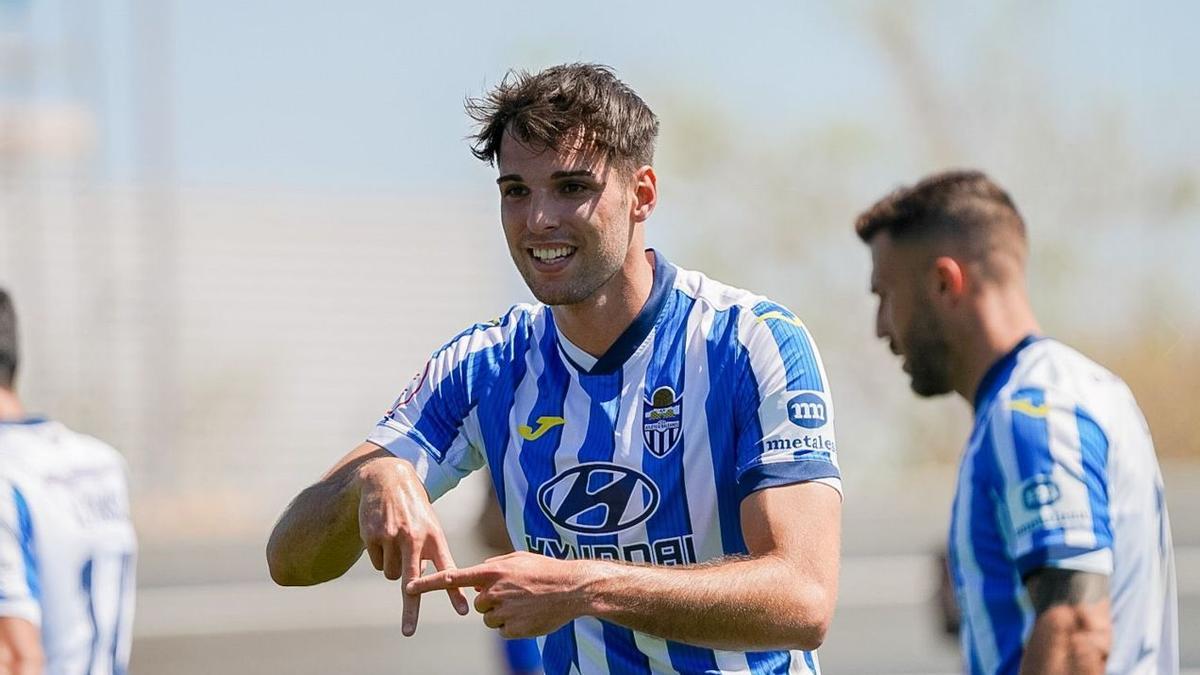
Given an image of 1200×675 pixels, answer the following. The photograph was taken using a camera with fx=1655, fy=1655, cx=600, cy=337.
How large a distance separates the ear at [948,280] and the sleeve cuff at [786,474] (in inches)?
38.8

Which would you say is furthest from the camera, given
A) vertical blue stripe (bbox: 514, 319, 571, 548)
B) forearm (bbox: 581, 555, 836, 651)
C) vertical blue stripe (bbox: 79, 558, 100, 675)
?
vertical blue stripe (bbox: 79, 558, 100, 675)

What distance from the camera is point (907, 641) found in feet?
50.7

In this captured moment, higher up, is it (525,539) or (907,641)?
(525,539)

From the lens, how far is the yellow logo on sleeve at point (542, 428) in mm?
4113

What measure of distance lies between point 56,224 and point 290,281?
3868 millimetres

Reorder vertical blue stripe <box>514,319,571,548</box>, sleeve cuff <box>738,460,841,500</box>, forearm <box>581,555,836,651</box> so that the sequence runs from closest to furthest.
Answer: forearm <box>581,555,836,651</box>
sleeve cuff <box>738,460,841,500</box>
vertical blue stripe <box>514,319,571,548</box>

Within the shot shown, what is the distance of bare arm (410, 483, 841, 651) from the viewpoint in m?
3.26

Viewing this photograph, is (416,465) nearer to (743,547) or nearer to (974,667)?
(743,547)

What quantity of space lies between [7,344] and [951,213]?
3074 mm

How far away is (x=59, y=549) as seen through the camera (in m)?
5.02

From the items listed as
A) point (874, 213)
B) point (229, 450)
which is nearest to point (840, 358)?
point (229, 450)

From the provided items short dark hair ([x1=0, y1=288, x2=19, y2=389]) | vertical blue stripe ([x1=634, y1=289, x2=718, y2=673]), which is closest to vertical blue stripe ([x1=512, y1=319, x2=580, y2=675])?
vertical blue stripe ([x1=634, y1=289, x2=718, y2=673])

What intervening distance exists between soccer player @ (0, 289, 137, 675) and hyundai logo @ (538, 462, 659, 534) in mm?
1784

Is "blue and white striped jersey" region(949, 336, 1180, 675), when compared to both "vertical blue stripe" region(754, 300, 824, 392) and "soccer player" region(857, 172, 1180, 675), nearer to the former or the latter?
"soccer player" region(857, 172, 1180, 675)
